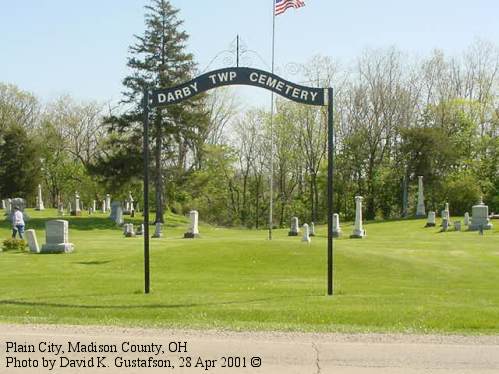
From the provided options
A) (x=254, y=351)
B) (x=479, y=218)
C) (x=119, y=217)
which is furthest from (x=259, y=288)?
(x=119, y=217)

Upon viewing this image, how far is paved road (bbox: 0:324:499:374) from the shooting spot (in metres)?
6.98

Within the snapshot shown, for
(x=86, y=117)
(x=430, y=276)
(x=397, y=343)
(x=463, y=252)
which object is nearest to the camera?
(x=397, y=343)

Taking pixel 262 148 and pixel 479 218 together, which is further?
pixel 262 148

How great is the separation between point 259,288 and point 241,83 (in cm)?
459

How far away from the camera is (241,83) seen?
12.4 m

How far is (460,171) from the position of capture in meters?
59.0

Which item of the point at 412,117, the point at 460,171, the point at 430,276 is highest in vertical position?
the point at 412,117

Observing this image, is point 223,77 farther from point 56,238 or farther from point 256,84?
point 56,238

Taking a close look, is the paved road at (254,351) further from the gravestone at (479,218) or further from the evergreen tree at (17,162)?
the evergreen tree at (17,162)

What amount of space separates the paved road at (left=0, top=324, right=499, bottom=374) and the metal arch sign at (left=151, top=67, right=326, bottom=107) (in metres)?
5.14

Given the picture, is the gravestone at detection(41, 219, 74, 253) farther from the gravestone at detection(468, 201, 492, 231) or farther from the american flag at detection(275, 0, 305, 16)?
the gravestone at detection(468, 201, 492, 231)

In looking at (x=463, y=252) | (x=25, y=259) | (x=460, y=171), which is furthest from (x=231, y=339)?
(x=460, y=171)

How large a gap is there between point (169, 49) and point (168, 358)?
1769 inches

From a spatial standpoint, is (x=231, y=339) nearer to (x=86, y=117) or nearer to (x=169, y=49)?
(x=169, y=49)
